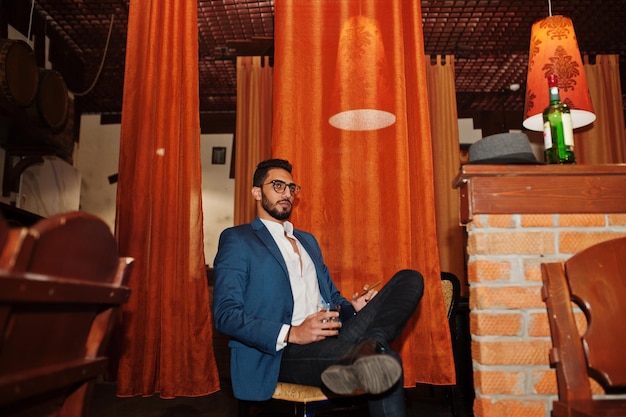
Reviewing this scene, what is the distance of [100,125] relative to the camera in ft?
19.9

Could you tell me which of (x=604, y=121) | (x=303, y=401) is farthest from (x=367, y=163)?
(x=604, y=121)

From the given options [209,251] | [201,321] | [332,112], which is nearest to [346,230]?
[332,112]

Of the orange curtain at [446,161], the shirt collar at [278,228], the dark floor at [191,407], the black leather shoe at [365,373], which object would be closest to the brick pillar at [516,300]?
the black leather shoe at [365,373]

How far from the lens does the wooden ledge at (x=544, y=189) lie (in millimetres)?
1485

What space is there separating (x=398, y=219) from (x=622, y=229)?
107cm

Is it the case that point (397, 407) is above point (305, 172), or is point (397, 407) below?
below

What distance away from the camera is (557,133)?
1.66m

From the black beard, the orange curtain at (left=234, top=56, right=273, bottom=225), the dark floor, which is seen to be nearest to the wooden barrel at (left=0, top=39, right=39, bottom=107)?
the orange curtain at (left=234, top=56, right=273, bottom=225)

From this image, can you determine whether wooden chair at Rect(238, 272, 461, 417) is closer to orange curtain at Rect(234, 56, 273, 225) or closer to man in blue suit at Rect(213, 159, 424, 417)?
man in blue suit at Rect(213, 159, 424, 417)

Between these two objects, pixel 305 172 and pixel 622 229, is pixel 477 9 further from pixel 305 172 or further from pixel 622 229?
pixel 622 229

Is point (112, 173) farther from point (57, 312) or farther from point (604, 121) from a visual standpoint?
point (57, 312)

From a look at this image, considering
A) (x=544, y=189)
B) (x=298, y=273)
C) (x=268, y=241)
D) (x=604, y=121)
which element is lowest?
(x=298, y=273)

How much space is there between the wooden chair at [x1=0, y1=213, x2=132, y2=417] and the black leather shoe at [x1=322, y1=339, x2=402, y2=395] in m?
0.60

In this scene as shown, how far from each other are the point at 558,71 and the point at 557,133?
102cm
